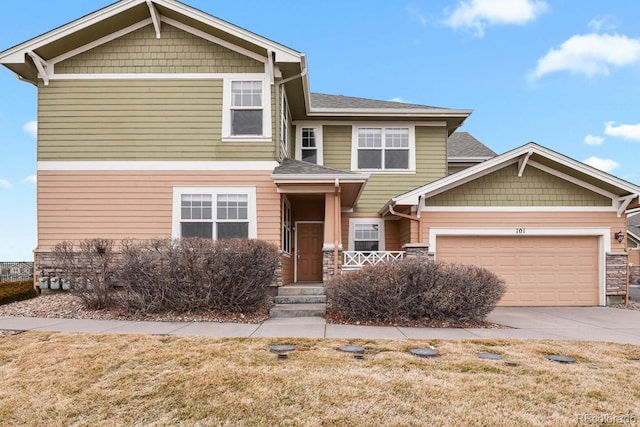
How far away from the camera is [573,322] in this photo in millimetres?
9188

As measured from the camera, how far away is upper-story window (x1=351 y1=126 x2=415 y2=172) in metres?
14.5

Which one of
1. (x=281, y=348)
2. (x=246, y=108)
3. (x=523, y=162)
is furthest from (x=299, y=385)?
(x=523, y=162)

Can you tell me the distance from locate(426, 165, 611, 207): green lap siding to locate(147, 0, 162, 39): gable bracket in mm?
→ 8736

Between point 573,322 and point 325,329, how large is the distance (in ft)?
18.1

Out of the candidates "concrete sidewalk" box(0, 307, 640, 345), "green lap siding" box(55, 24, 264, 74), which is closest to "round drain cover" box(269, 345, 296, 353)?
"concrete sidewalk" box(0, 307, 640, 345)

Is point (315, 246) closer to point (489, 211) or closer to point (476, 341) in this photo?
point (489, 211)

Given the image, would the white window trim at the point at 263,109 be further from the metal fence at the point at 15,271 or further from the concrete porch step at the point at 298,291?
the metal fence at the point at 15,271

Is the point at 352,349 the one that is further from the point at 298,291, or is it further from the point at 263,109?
the point at 263,109

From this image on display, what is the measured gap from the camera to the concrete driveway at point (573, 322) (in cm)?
757

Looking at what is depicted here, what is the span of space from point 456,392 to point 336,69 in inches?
763

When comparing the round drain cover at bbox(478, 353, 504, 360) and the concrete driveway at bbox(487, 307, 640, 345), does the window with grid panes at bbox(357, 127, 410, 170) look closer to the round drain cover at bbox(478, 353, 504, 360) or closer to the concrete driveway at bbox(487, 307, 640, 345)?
the concrete driveway at bbox(487, 307, 640, 345)

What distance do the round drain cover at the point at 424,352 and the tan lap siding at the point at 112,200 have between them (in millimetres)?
6383

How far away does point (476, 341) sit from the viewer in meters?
6.62

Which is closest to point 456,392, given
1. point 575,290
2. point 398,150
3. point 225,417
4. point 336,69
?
point 225,417
